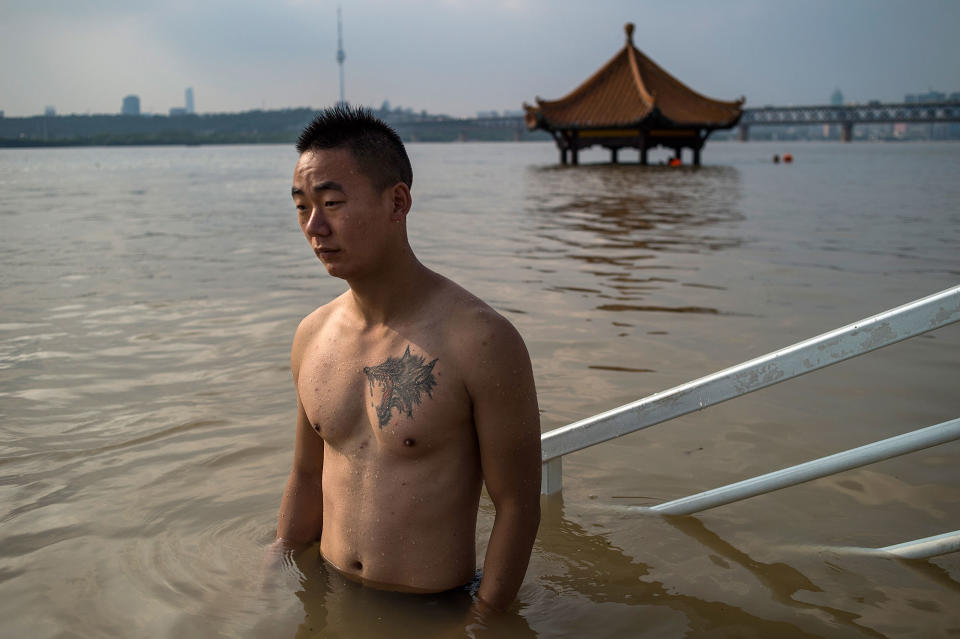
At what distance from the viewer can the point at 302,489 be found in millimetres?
2660

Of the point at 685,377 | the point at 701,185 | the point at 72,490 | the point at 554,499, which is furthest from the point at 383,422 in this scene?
the point at 701,185

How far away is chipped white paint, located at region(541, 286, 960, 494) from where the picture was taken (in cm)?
204

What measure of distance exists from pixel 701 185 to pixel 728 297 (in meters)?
16.3

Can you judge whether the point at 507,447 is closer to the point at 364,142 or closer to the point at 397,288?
the point at 397,288

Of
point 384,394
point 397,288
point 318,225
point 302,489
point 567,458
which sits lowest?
point 567,458

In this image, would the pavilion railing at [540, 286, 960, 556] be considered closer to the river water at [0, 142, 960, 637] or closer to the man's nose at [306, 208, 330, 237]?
the river water at [0, 142, 960, 637]

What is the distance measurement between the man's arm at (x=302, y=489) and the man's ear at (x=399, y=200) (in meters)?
0.55

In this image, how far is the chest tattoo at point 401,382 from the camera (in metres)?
2.18

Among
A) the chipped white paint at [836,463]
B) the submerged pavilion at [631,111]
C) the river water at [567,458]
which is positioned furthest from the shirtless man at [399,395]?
the submerged pavilion at [631,111]

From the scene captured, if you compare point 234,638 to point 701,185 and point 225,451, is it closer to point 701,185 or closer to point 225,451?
point 225,451

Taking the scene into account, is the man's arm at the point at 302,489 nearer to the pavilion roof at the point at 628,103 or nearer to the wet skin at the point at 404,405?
the wet skin at the point at 404,405

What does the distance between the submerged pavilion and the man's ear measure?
30406 mm

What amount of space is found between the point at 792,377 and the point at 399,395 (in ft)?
3.33

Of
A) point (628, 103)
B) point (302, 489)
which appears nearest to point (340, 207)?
point (302, 489)
